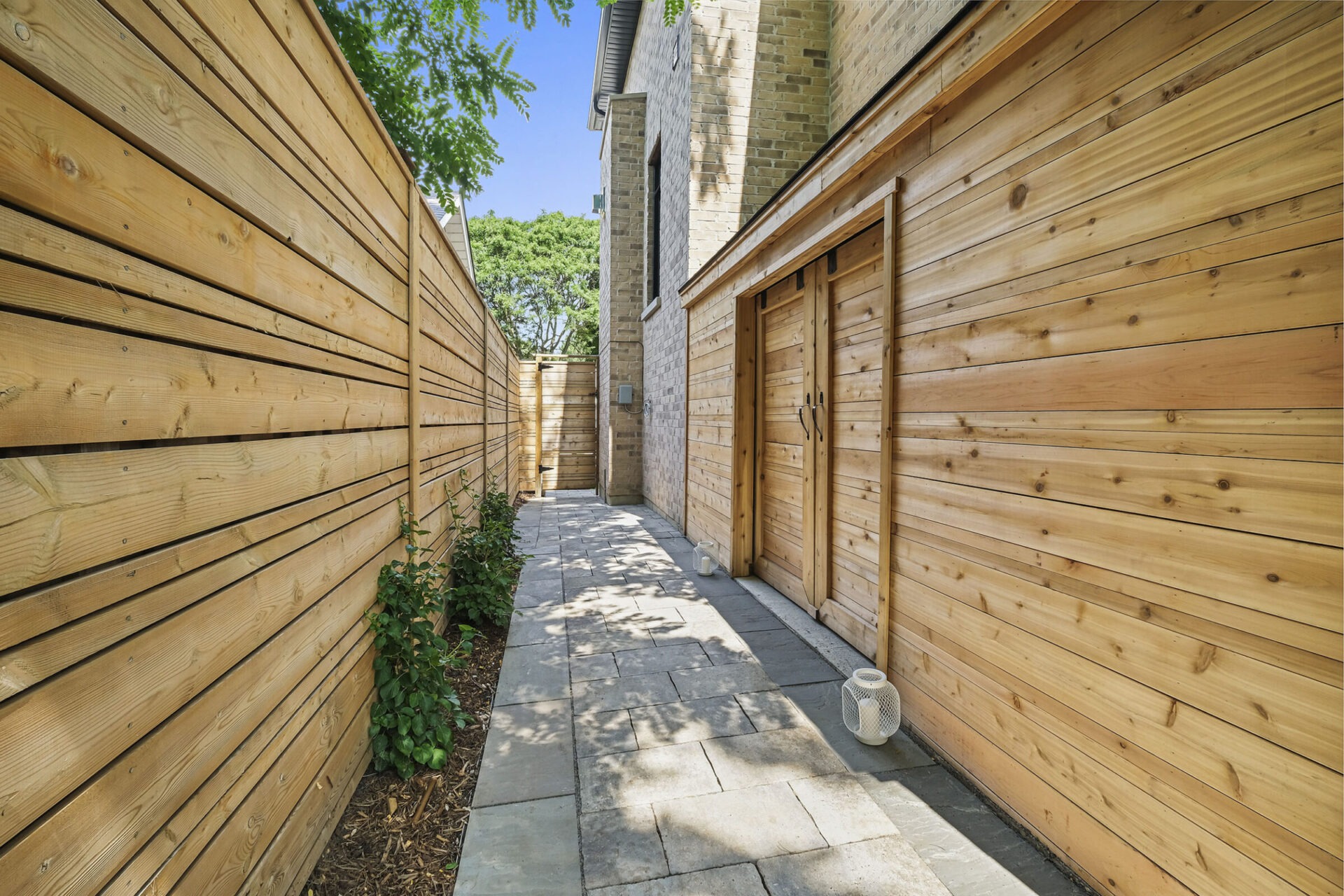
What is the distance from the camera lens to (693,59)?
5.97 meters

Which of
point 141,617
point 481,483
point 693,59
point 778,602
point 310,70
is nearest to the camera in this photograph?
point 141,617

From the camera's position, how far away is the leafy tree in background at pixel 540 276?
805 inches

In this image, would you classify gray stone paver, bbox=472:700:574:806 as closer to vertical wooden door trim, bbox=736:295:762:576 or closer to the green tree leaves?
vertical wooden door trim, bbox=736:295:762:576

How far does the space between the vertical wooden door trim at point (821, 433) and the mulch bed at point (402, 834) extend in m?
2.17

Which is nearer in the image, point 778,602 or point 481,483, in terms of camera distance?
point 778,602

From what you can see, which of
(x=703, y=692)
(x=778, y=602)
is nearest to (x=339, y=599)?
(x=703, y=692)

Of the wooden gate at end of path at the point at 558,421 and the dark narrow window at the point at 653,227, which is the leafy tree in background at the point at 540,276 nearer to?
the wooden gate at end of path at the point at 558,421

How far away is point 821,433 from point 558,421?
24.0ft

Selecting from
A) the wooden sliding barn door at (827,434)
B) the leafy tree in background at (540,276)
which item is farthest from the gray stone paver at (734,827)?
the leafy tree in background at (540,276)

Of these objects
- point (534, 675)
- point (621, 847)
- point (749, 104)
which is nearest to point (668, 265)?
point (749, 104)

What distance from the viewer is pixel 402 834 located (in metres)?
1.87

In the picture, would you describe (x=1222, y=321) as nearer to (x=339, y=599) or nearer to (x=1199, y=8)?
(x=1199, y=8)

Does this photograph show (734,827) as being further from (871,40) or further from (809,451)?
(871,40)

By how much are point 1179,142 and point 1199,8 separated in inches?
11.5
